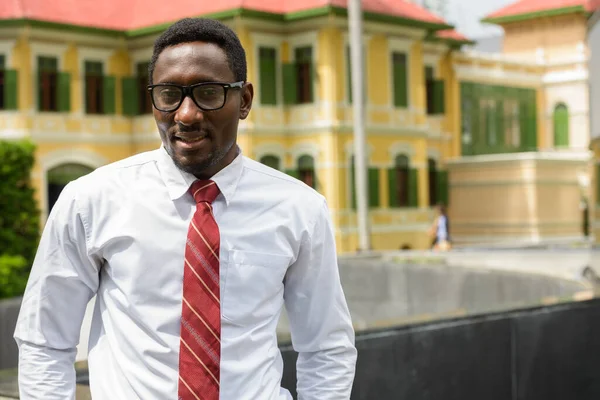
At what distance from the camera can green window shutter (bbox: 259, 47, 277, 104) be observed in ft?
100

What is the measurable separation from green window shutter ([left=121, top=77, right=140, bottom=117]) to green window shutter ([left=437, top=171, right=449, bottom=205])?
1011 cm

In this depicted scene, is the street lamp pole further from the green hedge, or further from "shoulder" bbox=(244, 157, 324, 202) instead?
"shoulder" bbox=(244, 157, 324, 202)

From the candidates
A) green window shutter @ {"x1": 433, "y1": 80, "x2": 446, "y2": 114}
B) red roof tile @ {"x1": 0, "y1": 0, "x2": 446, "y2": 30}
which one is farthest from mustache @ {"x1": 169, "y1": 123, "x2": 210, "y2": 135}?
green window shutter @ {"x1": 433, "y1": 80, "x2": 446, "y2": 114}

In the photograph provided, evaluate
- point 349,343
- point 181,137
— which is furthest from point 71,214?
point 349,343

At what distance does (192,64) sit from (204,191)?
1.04 feet

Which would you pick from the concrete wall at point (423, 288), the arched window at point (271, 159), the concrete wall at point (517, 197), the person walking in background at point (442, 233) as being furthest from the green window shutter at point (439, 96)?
the concrete wall at point (423, 288)

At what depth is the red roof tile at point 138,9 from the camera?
1184 inches

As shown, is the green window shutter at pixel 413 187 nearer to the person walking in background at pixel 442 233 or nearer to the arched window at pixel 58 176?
the person walking in background at pixel 442 233

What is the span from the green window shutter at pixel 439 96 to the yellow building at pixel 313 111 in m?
0.05

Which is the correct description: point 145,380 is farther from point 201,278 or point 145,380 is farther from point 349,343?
point 349,343

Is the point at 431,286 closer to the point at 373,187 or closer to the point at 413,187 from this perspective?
the point at 373,187

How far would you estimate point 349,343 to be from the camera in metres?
2.84

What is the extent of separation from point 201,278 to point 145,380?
0.28 meters

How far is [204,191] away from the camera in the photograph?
2.67m
